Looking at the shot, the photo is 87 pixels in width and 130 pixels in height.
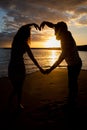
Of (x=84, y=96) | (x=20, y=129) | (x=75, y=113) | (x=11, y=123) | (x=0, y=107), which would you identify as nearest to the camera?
(x=20, y=129)

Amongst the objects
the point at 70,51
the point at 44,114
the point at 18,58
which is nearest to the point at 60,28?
the point at 70,51

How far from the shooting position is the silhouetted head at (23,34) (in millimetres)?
7191

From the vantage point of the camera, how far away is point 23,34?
23.8 feet

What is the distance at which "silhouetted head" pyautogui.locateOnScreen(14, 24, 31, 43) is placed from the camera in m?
7.19

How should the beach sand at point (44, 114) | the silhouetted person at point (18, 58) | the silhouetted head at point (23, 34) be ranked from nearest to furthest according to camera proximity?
the beach sand at point (44, 114) → the silhouetted head at point (23, 34) → the silhouetted person at point (18, 58)

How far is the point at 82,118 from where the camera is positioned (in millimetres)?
7230

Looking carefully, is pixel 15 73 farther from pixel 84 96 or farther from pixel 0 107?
pixel 84 96

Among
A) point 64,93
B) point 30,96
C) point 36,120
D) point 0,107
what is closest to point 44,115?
point 36,120

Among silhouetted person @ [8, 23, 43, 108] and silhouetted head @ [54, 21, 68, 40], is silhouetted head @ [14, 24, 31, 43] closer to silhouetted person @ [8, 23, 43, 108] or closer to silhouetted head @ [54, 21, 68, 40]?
silhouetted person @ [8, 23, 43, 108]

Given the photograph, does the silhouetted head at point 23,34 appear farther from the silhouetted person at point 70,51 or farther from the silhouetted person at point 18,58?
the silhouetted person at point 70,51

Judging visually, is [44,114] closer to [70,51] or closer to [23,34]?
[70,51]

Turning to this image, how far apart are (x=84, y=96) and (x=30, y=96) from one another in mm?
2074

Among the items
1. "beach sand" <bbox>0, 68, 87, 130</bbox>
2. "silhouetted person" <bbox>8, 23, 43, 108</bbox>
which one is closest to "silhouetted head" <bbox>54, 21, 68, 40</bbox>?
"silhouetted person" <bbox>8, 23, 43, 108</bbox>

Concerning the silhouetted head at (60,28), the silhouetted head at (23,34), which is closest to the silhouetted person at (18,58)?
the silhouetted head at (23,34)
